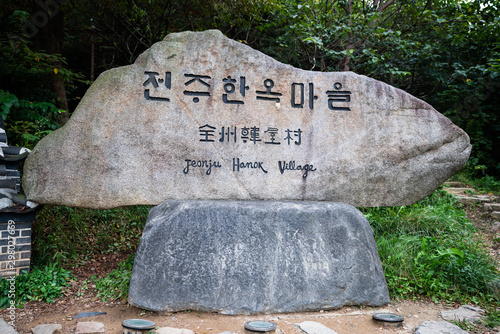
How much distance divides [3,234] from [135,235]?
188 centimetres

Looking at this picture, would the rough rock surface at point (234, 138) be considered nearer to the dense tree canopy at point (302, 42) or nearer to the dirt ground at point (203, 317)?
the dirt ground at point (203, 317)

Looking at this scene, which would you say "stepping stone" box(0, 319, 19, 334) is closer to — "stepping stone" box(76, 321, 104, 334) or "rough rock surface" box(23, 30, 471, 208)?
"stepping stone" box(76, 321, 104, 334)

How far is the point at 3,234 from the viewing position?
3359 millimetres

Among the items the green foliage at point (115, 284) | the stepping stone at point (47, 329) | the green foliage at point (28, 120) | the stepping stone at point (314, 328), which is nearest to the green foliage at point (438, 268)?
the stepping stone at point (314, 328)

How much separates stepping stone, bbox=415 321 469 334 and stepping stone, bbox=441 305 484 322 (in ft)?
0.53

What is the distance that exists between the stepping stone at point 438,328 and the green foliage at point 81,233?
3.55 m

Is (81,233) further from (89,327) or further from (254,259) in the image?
(254,259)

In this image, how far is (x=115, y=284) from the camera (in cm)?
366

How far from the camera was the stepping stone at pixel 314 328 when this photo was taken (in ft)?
9.06

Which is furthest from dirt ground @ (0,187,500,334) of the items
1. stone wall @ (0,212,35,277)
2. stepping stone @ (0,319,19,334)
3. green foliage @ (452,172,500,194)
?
green foliage @ (452,172,500,194)

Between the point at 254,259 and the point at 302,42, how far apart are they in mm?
5206

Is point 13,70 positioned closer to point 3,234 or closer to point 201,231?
point 3,234

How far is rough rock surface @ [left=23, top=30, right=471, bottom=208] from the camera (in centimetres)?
336

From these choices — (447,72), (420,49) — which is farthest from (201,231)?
(447,72)
